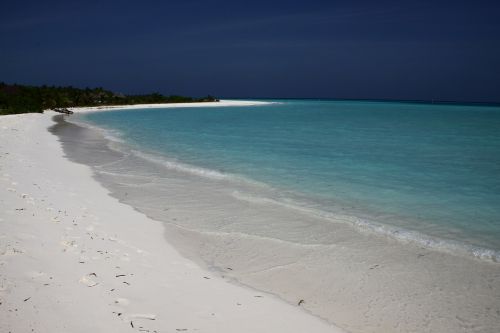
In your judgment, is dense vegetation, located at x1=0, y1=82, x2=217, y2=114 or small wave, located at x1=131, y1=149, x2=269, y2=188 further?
dense vegetation, located at x1=0, y1=82, x2=217, y2=114

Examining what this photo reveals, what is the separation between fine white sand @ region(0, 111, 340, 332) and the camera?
132 inches

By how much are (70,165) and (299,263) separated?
9275 mm

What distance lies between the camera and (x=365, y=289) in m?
4.63

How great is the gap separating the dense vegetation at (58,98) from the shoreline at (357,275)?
36401mm

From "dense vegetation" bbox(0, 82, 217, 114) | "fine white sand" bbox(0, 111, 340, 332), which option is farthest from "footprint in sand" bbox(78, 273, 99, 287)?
"dense vegetation" bbox(0, 82, 217, 114)

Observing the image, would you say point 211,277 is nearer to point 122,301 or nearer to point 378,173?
point 122,301

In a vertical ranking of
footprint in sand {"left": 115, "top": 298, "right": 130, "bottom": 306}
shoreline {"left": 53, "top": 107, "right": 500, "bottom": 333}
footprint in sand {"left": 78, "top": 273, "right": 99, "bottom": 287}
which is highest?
footprint in sand {"left": 78, "top": 273, "right": 99, "bottom": 287}

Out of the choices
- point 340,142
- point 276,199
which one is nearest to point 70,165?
point 276,199

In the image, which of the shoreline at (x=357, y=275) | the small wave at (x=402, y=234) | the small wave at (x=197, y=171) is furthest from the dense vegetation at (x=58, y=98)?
the shoreline at (x=357, y=275)

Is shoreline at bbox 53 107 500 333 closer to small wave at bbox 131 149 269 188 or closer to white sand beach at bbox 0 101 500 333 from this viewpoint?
white sand beach at bbox 0 101 500 333

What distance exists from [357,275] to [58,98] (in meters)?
64.8

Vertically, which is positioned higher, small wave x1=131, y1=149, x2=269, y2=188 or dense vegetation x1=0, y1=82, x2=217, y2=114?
Answer: dense vegetation x1=0, y1=82, x2=217, y2=114

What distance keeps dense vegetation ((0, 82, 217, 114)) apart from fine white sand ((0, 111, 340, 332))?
114 feet

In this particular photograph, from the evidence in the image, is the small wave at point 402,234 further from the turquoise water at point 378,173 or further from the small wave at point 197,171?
the small wave at point 197,171
